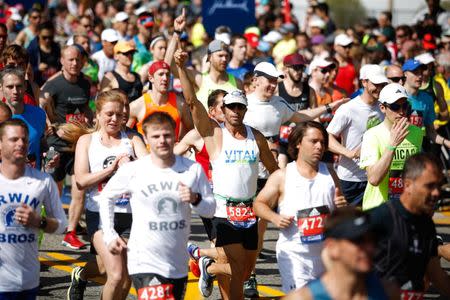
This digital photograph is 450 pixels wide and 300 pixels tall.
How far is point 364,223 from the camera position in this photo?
17.9 ft

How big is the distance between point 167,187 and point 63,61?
5933 millimetres

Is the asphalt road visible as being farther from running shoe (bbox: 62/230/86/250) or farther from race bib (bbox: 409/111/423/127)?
race bib (bbox: 409/111/423/127)

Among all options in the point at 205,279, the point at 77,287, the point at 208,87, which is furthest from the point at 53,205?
the point at 208,87

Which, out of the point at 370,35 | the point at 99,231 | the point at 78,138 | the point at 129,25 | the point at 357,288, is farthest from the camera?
the point at 370,35

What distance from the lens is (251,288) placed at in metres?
9.93

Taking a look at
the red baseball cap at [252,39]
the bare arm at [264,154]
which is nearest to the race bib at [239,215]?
the bare arm at [264,154]

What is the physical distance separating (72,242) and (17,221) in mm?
4842

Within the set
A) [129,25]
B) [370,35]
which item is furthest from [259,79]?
[370,35]

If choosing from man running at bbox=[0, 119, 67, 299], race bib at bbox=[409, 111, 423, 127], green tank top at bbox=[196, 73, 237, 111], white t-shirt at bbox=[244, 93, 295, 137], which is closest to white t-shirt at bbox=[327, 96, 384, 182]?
white t-shirt at bbox=[244, 93, 295, 137]

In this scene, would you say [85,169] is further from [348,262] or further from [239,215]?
[348,262]

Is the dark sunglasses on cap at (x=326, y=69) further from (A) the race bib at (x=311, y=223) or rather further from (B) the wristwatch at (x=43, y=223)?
(B) the wristwatch at (x=43, y=223)

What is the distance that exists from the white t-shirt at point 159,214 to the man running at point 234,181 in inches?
59.3

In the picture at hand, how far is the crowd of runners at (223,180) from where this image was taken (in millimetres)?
6605

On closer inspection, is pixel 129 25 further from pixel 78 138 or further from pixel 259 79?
pixel 78 138
